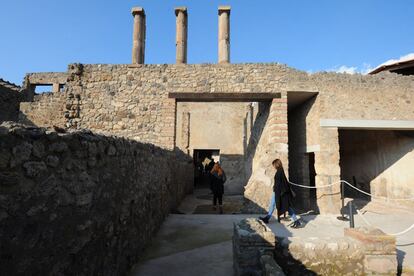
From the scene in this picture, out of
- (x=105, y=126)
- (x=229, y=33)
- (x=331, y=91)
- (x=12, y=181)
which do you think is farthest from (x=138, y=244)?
(x=229, y=33)

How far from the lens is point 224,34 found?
35.7 ft

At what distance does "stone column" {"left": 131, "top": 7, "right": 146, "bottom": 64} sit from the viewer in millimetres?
10641

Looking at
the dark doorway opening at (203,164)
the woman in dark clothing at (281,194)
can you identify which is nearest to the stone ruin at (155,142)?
the dark doorway opening at (203,164)

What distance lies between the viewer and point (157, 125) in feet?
29.0

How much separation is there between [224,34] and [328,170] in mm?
6583

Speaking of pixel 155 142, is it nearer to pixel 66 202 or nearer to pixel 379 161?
pixel 66 202

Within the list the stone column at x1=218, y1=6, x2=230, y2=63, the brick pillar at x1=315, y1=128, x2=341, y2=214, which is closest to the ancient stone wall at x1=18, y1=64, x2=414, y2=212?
the brick pillar at x1=315, y1=128, x2=341, y2=214

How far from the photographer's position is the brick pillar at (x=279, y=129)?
8398mm

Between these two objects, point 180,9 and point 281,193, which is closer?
point 281,193

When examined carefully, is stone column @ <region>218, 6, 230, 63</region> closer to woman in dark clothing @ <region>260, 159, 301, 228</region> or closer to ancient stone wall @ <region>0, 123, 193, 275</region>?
woman in dark clothing @ <region>260, 159, 301, 228</region>

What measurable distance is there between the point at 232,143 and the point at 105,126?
32.3 ft

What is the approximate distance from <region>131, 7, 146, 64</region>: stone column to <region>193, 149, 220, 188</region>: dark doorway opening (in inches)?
306

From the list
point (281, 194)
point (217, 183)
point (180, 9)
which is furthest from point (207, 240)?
point (180, 9)

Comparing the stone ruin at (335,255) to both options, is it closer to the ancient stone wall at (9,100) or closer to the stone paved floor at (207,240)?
the stone paved floor at (207,240)
